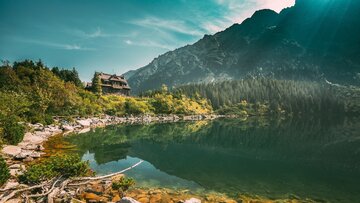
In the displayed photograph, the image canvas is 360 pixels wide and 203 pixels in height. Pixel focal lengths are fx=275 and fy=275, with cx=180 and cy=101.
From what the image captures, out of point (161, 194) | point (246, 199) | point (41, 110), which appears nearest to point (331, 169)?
point (246, 199)

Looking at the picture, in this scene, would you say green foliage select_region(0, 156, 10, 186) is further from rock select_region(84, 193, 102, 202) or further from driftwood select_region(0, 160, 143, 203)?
rock select_region(84, 193, 102, 202)

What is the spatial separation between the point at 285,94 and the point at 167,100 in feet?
348

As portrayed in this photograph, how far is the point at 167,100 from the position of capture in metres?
119

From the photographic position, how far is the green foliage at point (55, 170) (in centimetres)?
1565

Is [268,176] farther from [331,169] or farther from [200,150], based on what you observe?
[200,150]

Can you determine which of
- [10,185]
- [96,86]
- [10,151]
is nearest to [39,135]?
[10,151]

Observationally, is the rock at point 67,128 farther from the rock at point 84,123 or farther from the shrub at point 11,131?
the shrub at point 11,131

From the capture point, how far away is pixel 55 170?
1667 cm

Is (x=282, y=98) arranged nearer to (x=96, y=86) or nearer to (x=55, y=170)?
(x=96, y=86)

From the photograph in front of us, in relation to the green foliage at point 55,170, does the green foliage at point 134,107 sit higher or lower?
higher

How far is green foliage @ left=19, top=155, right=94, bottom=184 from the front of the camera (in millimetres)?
15648

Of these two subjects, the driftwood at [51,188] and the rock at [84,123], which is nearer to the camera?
the driftwood at [51,188]

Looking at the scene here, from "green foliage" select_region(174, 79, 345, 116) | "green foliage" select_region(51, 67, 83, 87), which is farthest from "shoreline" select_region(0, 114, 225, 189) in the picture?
"green foliage" select_region(174, 79, 345, 116)

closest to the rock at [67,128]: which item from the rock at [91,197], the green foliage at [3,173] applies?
the green foliage at [3,173]
